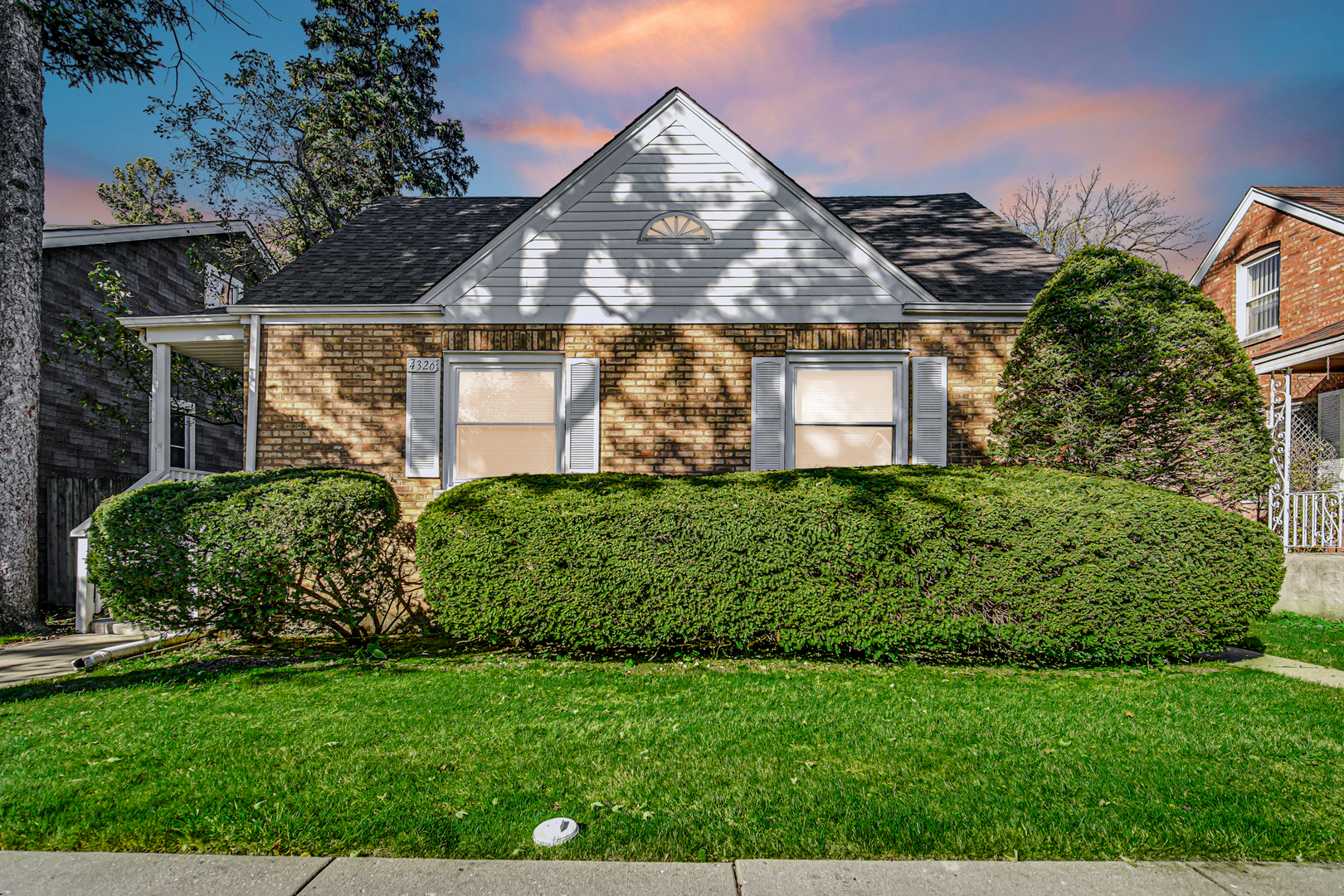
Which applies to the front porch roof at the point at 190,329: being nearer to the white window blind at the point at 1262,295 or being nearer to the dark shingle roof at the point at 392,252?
the dark shingle roof at the point at 392,252

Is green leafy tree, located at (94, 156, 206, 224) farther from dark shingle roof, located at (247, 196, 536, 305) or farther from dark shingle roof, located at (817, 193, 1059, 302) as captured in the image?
dark shingle roof, located at (817, 193, 1059, 302)

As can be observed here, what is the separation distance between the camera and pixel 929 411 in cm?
788

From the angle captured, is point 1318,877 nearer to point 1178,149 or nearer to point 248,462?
point 248,462

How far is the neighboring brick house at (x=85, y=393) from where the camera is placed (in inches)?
382

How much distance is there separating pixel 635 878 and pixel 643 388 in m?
6.11

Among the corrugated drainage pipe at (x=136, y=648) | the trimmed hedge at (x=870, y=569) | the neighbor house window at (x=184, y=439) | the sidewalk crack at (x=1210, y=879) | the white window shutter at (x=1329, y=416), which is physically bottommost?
the corrugated drainage pipe at (x=136, y=648)

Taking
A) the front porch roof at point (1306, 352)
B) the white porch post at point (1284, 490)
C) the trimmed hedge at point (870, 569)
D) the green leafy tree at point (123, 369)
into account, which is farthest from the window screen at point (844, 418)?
the green leafy tree at point (123, 369)

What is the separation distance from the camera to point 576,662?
18.7 ft

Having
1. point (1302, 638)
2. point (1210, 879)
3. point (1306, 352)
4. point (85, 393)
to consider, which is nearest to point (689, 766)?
point (1210, 879)

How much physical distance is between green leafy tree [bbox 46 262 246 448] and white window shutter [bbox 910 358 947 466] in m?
11.1

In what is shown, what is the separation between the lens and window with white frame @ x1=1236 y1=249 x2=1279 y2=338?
14133 millimetres

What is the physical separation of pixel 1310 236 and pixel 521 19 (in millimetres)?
15944

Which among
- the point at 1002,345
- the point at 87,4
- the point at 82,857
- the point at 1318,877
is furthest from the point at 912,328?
the point at 87,4

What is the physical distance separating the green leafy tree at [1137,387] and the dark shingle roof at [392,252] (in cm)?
617
